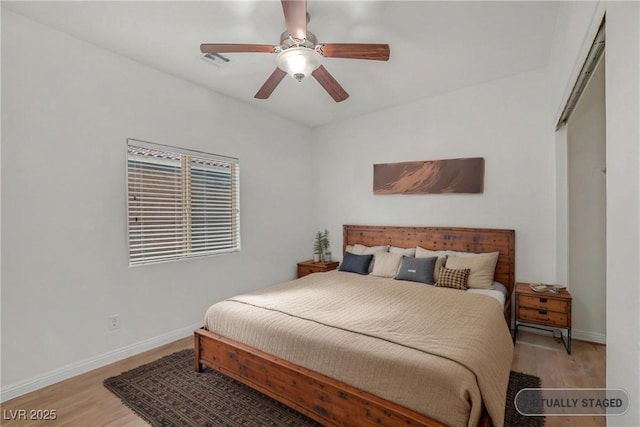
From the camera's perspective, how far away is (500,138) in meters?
3.43

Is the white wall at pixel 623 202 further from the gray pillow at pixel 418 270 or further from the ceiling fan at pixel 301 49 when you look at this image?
the gray pillow at pixel 418 270

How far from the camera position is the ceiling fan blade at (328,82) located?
226cm

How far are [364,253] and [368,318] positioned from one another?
1.92 metres

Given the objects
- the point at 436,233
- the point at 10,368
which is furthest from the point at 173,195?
the point at 436,233

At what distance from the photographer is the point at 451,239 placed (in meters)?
3.67

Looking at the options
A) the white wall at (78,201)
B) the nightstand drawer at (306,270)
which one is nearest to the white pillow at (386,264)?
the nightstand drawer at (306,270)

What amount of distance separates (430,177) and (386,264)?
4.03 ft

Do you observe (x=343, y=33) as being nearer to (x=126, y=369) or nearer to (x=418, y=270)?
(x=418, y=270)

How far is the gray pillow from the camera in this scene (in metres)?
3.29

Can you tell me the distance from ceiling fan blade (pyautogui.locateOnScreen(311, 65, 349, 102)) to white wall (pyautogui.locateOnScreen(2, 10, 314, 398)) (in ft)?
5.59

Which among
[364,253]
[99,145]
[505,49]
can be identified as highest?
[505,49]

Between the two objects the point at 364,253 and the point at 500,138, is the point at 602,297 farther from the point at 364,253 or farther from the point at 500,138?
the point at 364,253

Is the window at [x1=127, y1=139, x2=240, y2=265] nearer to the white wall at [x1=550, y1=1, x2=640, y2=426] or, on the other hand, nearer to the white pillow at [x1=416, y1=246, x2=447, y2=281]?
the white pillow at [x1=416, y1=246, x2=447, y2=281]

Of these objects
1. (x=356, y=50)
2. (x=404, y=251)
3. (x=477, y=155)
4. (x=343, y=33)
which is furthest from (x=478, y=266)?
(x=343, y=33)
